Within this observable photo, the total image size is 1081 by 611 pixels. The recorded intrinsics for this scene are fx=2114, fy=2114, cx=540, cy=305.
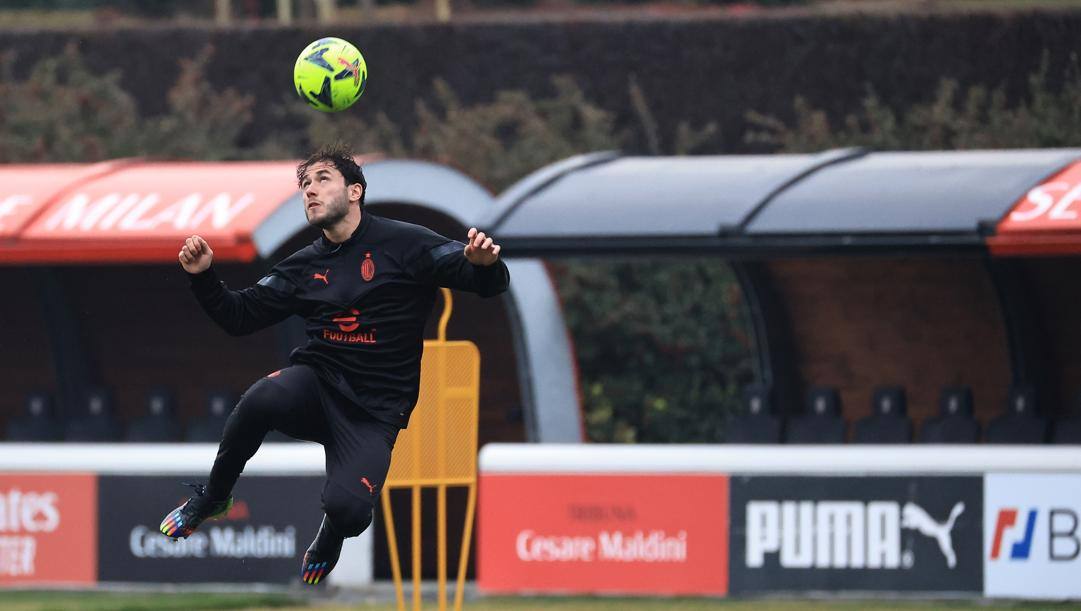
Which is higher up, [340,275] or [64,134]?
[64,134]

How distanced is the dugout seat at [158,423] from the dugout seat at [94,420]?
0.17 meters

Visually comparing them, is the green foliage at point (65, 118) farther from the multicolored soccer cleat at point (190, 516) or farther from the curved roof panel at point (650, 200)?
the multicolored soccer cleat at point (190, 516)

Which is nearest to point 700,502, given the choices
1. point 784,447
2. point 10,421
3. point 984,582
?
point 784,447

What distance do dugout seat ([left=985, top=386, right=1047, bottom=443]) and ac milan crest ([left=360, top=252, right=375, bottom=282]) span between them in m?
7.10

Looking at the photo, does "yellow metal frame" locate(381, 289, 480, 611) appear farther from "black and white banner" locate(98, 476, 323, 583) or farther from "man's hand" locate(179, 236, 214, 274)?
"black and white banner" locate(98, 476, 323, 583)

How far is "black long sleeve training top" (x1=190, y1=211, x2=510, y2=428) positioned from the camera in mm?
8922

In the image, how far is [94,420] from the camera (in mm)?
16453

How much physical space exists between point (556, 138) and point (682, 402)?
291 centimetres

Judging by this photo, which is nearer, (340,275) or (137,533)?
(340,275)

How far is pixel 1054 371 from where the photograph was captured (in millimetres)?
15281

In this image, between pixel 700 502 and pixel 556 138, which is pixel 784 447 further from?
pixel 556 138

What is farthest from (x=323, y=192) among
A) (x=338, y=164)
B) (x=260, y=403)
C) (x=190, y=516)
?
(x=190, y=516)

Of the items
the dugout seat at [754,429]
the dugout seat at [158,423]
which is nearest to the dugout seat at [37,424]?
the dugout seat at [158,423]

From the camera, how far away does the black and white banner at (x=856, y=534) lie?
42.2 ft
